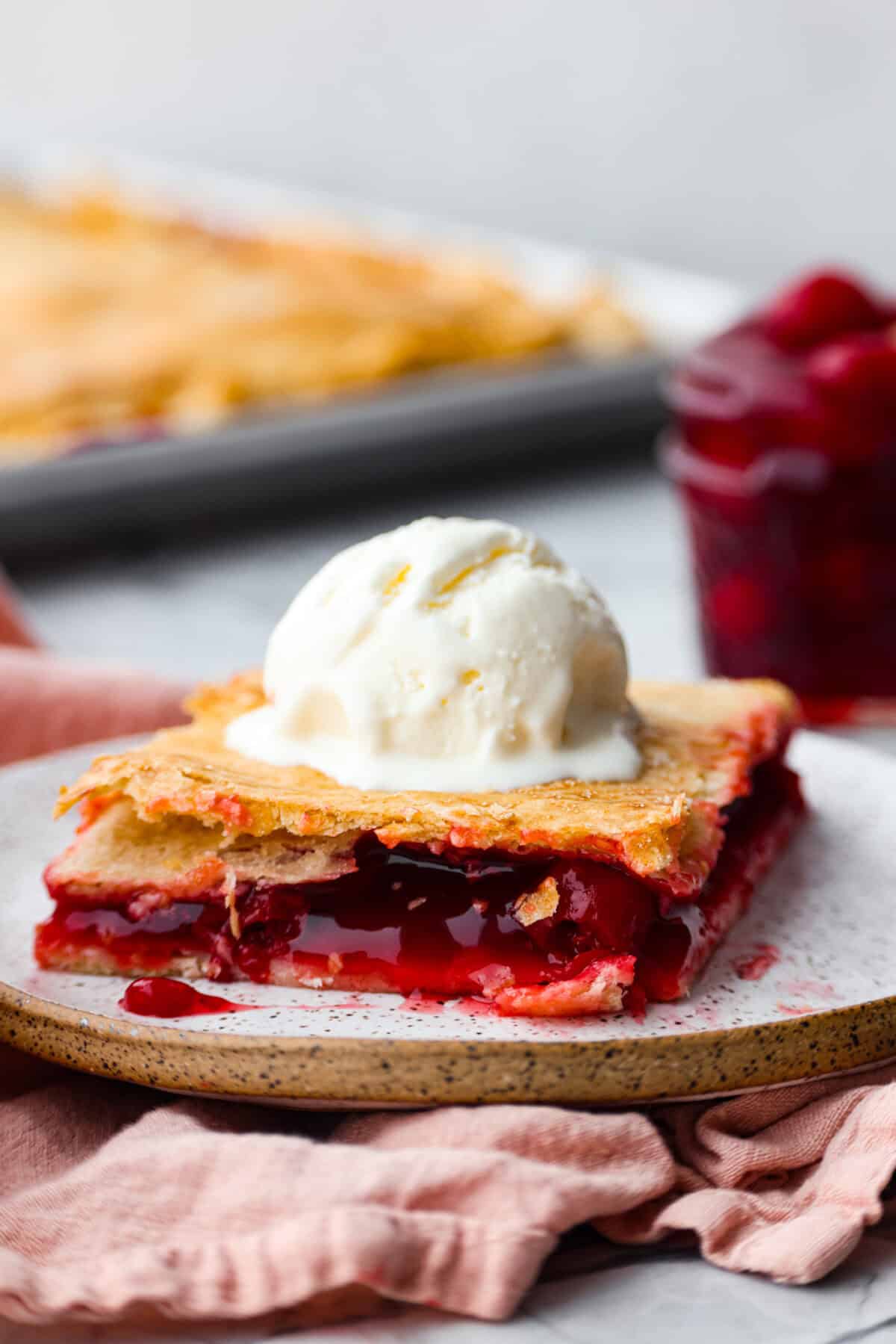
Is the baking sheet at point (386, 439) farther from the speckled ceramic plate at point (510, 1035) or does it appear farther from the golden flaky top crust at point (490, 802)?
the speckled ceramic plate at point (510, 1035)

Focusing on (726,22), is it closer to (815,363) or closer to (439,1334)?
(815,363)

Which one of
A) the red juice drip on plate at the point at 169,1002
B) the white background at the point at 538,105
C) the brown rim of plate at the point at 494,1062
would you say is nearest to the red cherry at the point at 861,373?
the brown rim of plate at the point at 494,1062

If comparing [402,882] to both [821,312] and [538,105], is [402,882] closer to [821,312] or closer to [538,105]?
[821,312]

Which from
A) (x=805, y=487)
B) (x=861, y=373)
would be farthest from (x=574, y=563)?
(x=861, y=373)

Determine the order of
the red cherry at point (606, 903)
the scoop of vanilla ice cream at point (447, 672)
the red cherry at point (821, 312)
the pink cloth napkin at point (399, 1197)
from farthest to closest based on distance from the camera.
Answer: the red cherry at point (821, 312), the scoop of vanilla ice cream at point (447, 672), the red cherry at point (606, 903), the pink cloth napkin at point (399, 1197)

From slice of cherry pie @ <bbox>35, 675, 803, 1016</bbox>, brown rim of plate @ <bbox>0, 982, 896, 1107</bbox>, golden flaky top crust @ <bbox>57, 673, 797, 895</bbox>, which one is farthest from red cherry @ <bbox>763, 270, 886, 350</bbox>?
Result: brown rim of plate @ <bbox>0, 982, 896, 1107</bbox>
